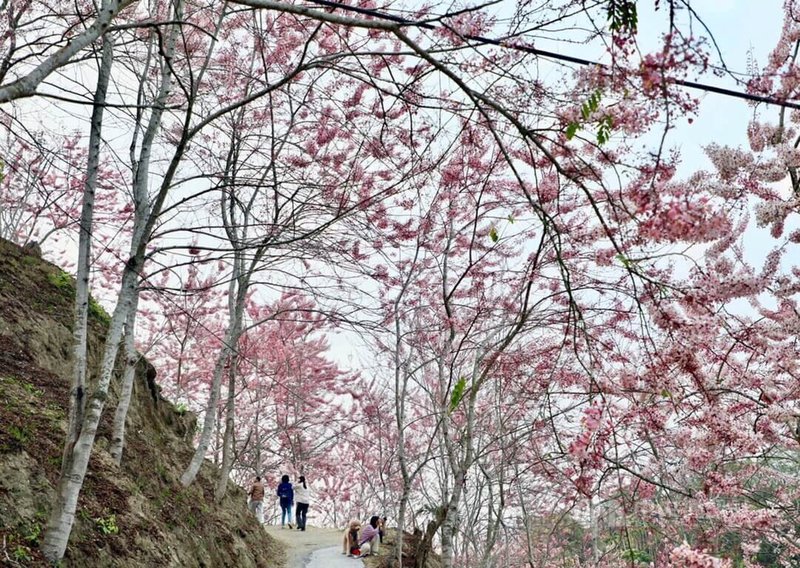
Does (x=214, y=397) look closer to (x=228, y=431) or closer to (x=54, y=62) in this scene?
(x=228, y=431)

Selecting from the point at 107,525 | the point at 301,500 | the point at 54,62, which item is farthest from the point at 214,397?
Result: the point at 301,500

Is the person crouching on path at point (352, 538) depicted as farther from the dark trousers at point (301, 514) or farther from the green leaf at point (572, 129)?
the green leaf at point (572, 129)

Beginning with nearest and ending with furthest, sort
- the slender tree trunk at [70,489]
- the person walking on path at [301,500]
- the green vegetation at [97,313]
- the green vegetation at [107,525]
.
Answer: the slender tree trunk at [70,489], the green vegetation at [107,525], the green vegetation at [97,313], the person walking on path at [301,500]

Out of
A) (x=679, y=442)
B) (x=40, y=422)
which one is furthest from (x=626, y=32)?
(x=679, y=442)

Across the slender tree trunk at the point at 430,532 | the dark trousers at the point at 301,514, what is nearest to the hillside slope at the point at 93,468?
the slender tree trunk at the point at 430,532

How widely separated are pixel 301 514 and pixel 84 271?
45.3 ft

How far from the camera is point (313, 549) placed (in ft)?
47.6

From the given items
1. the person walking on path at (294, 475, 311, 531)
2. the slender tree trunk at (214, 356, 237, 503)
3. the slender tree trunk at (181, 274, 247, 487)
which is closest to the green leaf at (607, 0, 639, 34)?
the slender tree trunk at (181, 274, 247, 487)

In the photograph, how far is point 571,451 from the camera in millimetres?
2584

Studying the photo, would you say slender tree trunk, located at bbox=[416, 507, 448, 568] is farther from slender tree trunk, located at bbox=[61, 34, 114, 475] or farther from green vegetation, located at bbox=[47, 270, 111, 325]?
green vegetation, located at bbox=[47, 270, 111, 325]

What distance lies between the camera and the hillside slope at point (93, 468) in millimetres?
5043

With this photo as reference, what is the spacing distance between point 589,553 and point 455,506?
62.2ft

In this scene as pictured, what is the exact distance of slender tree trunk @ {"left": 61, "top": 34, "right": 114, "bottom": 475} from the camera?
4.55 meters

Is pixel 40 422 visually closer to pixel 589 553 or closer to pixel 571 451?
pixel 571 451
